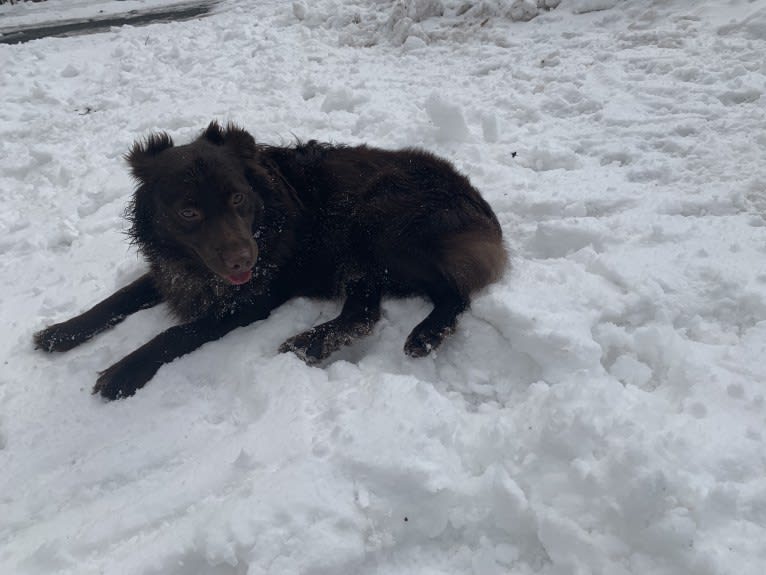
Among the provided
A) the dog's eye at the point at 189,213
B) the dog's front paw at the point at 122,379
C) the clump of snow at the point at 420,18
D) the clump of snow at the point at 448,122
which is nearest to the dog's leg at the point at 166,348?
the dog's front paw at the point at 122,379

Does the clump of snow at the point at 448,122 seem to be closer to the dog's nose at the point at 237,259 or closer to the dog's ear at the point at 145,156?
the dog's ear at the point at 145,156

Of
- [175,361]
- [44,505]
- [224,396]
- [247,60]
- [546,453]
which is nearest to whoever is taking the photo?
[546,453]

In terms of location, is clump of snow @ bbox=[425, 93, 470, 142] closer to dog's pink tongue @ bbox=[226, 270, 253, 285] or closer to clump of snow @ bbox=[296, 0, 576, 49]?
dog's pink tongue @ bbox=[226, 270, 253, 285]

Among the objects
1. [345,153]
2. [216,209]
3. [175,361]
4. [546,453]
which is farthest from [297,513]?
[345,153]

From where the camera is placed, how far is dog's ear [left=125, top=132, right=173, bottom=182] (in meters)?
3.12

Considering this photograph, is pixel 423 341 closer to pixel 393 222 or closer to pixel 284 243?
pixel 393 222

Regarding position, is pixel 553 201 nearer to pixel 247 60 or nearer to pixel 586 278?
pixel 586 278

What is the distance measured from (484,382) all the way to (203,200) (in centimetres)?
168

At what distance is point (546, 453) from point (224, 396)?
4.79 ft

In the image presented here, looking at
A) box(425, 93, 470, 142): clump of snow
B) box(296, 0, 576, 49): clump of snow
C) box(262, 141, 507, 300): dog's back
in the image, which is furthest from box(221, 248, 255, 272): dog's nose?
box(296, 0, 576, 49): clump of snow

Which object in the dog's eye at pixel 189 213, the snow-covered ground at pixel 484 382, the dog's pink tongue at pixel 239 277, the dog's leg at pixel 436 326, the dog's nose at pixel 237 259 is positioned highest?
the dog's eye at pixel 189 213

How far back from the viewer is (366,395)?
90.8 inches

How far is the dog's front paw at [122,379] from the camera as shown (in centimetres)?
272

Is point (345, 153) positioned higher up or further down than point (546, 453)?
higher up
